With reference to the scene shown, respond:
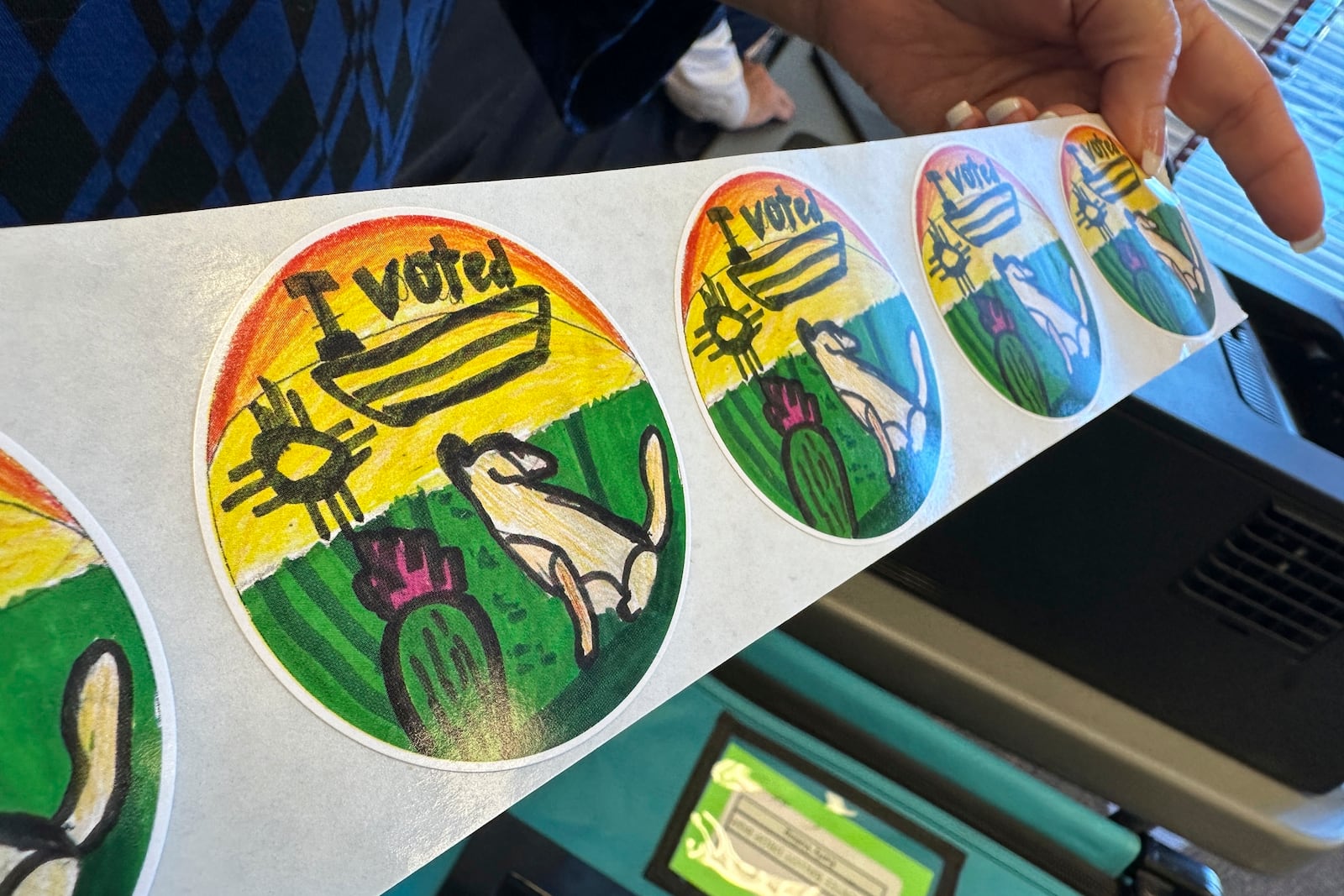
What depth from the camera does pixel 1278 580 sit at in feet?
1.45

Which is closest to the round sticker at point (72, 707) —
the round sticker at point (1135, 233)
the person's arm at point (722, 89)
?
the round sticker at point (1135, 233)

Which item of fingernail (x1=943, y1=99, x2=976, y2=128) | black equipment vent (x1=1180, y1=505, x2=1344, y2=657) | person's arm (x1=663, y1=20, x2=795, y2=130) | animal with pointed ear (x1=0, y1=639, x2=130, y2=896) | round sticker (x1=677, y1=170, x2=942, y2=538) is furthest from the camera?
person's arm (x1=663, y1=20, x2=795, y2=130)

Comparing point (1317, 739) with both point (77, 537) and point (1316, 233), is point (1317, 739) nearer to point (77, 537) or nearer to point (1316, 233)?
point (1316, 233)

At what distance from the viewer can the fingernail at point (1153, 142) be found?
1.65 ft

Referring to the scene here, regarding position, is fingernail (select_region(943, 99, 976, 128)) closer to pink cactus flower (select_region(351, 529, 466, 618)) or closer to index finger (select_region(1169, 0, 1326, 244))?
index finger (select_region(1169, 0, 1326, 244))

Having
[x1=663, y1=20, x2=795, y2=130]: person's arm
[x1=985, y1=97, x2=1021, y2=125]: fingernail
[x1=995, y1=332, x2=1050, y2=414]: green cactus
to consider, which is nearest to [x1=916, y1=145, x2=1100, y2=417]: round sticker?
[x1=995, y1=332, x2=1050, y2=414]: green cactus

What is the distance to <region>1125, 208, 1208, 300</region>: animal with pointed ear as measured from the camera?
466mm

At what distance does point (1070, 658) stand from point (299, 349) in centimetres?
47

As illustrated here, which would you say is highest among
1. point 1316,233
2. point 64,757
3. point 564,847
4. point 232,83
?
point 1316,233

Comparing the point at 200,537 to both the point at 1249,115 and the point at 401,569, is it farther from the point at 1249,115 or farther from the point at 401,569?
the point at 1249,115

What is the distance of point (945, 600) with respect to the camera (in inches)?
20.7

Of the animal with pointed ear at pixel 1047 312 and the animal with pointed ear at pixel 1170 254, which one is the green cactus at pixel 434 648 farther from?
the animal with pointed ear at pixel 1170 254

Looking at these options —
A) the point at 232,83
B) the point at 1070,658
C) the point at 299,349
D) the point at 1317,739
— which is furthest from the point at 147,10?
the point at 1317,739

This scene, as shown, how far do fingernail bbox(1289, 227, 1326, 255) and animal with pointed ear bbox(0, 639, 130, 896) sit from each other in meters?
0.71
